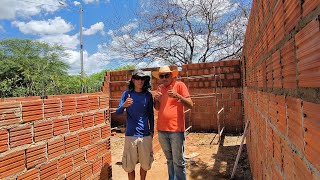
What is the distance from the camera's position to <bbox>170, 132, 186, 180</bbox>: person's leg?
3.61 m

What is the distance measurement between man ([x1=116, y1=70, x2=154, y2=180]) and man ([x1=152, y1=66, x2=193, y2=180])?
0.22 metres

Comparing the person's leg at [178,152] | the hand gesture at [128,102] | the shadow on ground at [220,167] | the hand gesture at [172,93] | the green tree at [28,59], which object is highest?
the green tree at [28,59]

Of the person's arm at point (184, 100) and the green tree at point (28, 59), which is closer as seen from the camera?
the person's arm at point (184, 100)

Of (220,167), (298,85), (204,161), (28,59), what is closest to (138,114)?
(298,85)

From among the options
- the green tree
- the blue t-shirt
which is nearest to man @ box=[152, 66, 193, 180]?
the blue t-shirt

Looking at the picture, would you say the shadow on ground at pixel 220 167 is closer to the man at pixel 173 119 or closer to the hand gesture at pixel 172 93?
the man at pixel 173 119

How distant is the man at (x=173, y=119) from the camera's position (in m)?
3.61

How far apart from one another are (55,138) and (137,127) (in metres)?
1.17

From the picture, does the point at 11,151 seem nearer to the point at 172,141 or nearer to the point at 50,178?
the point at 50,178

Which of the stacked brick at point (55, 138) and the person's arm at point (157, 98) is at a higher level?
the person's arm at point (157, 98)

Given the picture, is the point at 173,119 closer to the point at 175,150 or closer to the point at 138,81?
the point at 175,150

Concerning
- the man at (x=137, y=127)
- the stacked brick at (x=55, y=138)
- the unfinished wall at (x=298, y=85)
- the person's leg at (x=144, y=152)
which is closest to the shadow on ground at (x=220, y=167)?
the person's leg at (x=144, y=152)

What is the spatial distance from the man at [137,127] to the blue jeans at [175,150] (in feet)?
0.78

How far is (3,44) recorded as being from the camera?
2894 cm
